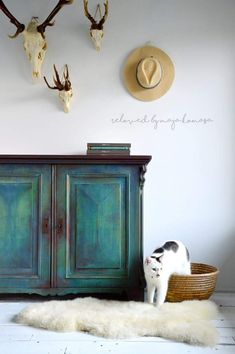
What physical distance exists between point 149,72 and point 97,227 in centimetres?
129

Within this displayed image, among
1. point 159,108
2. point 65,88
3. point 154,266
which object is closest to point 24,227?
point 154,266

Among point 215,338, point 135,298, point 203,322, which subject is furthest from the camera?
point 135,298

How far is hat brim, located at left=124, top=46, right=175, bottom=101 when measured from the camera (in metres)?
3.23

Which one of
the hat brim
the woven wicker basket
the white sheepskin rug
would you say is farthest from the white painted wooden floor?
the hat brim

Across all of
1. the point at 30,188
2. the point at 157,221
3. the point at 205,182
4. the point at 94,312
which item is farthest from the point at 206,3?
the point at 94,312

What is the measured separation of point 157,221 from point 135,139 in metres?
0.66

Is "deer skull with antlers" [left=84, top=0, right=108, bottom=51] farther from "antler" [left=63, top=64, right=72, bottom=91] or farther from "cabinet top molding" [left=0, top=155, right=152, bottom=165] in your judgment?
"cabinet top molding" [left=0, top=155, right=152, bottom=165]

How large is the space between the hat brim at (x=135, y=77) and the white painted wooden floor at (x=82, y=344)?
176cm

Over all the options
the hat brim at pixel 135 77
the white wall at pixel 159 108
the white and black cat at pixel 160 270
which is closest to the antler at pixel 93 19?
the white wall at pixel 159 108

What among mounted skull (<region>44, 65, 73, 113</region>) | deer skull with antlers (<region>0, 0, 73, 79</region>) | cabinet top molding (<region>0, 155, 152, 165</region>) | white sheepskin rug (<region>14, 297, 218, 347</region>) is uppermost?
deer skull with antlers (<region>0, 0, 73, 79</region>)

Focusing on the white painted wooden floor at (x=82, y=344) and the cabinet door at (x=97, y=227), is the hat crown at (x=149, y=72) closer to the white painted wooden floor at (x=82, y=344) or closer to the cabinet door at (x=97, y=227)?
the cabinet door at (x=97, y=227)

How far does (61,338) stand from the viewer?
82.9 inches

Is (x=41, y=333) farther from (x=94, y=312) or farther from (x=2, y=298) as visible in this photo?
(x=2, y=298)

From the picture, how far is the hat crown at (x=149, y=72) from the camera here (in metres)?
3.20
